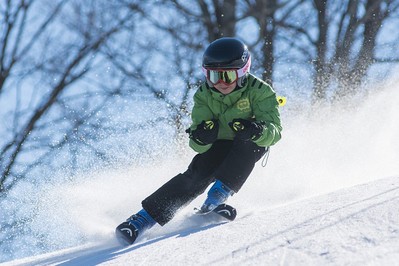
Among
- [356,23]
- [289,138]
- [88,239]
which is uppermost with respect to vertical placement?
[356,23]

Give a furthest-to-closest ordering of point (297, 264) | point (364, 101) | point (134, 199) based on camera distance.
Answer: point (364, 101) < point (134, 199) < point (297, 264)

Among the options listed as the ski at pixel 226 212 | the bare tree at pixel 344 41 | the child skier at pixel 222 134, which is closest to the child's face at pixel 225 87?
the child skier at pixel 222 134

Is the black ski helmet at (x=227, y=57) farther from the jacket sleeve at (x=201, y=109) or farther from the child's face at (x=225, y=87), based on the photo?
the jacket sleeve at (x=201, y=109)

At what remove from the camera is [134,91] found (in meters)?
13.2

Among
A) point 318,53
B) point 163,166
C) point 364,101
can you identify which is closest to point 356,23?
point 318,53

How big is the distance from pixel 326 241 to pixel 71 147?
11.4 metres

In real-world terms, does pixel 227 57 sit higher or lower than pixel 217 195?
higher

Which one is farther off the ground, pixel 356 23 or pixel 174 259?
pixel 356 23

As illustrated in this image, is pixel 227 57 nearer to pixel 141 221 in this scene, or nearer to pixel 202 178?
pixel 202 178

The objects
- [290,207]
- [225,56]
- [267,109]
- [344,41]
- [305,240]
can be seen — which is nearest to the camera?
[305,240]

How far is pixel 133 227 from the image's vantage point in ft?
10.9

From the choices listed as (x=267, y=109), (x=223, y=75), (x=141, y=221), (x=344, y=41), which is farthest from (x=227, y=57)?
(x=344, y=41)

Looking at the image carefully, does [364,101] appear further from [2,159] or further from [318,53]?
[2,159]

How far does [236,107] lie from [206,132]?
0.41 metres
